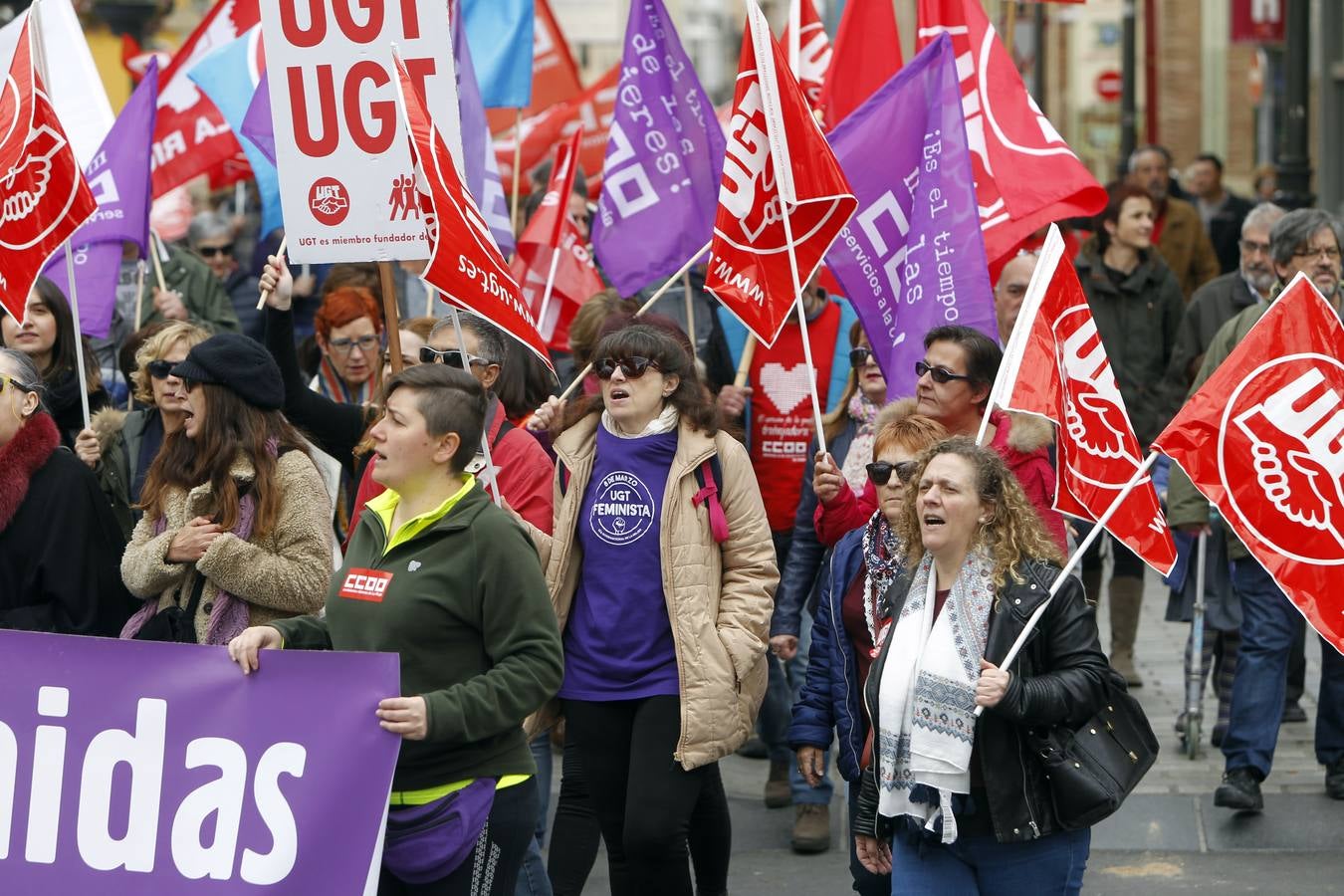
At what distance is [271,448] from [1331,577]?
9.28ft

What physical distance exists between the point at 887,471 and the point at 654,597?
0.76 metres

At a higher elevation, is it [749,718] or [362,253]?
[362,253]

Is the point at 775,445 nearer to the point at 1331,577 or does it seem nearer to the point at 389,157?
the point at 389,157

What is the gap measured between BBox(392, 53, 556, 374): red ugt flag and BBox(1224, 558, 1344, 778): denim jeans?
121 inches

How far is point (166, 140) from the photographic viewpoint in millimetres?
10695

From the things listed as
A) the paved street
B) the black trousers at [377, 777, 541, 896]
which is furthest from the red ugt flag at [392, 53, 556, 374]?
the paved street

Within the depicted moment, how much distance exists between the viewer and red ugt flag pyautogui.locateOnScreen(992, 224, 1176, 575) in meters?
5.27

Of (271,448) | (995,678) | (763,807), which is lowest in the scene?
(763,807)

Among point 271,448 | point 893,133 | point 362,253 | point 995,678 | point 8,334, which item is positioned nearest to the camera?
point 995,678

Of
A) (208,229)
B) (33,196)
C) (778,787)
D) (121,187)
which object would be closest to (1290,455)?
(778,787)

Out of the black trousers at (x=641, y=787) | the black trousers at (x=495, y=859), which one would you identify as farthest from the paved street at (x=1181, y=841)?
the black trousers at (x=495, y=859)

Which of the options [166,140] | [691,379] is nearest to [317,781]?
[691,379]

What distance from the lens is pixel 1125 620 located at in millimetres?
9922

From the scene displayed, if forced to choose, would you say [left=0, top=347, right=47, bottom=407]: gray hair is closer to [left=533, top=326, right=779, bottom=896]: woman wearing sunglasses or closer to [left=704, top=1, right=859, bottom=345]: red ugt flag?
[left=533, top=326, right=779, bottom=896]: woman wearing sunglasses
